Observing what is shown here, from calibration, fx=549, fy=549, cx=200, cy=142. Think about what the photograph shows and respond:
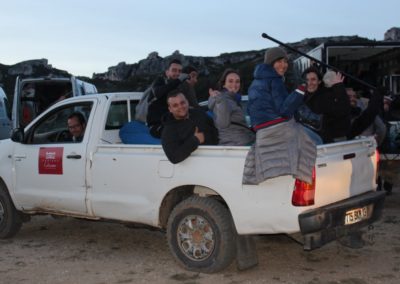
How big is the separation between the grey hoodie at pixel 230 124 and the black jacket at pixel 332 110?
103 centimetres

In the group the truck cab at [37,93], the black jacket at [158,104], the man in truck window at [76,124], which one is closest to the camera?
the black jacket at [158,104]

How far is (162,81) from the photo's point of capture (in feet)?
20.5

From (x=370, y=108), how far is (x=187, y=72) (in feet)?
7.64

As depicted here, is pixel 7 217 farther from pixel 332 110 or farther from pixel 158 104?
pixel 332 110

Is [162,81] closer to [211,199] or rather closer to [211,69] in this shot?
[211,199]

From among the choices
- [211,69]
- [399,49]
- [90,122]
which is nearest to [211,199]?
[90,122]

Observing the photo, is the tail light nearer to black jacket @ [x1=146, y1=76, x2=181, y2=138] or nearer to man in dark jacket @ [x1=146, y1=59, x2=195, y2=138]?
man in dark jacket @ [x1=146, y1=59, x2=195, y2=138]

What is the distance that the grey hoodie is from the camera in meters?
5.21

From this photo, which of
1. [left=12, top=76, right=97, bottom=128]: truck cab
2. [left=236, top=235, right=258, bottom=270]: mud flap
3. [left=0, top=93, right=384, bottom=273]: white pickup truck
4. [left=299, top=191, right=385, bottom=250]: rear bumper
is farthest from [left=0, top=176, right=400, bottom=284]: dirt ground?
[left=12, top=76, right=97, bottom=128]: truck cab

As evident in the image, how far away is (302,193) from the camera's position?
4.41 meters

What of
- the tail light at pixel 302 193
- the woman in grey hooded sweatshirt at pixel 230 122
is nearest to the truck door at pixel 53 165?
the woman in grey hooded sweatshirt at pixel 230 122

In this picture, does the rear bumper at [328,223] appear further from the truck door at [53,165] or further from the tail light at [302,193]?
the truck door at [53,165]

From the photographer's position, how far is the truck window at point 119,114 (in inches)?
239

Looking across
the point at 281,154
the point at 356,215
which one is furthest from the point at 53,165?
the point at 356,215
